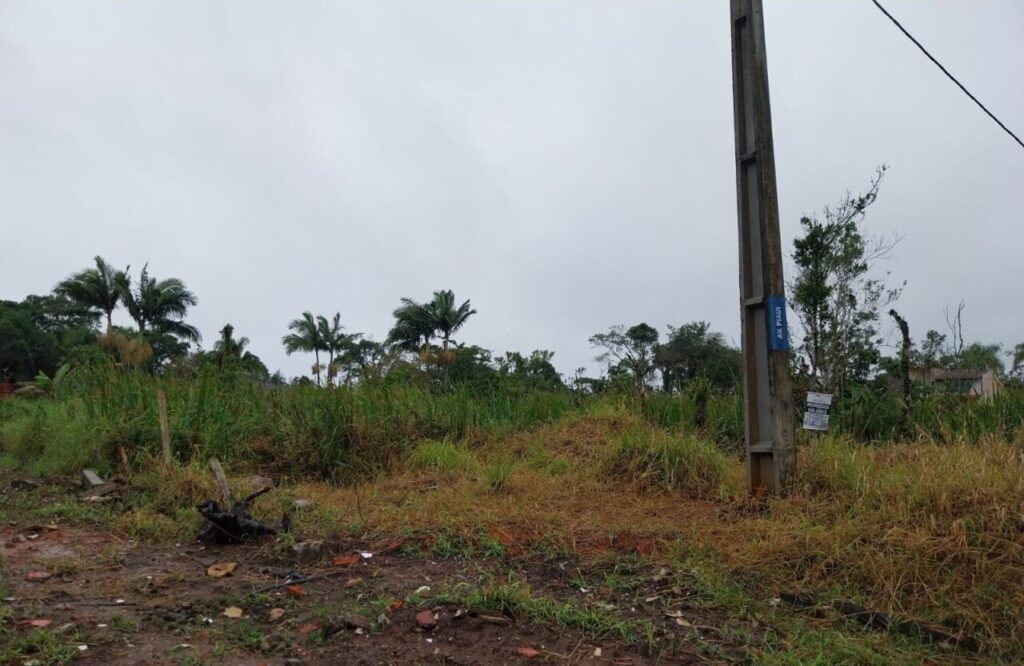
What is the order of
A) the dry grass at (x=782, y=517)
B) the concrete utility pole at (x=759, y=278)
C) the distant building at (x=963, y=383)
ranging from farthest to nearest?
the distant building at (x=963, y=383), the concrete utility pole at (x=759, y=278), the dry grass at (x=782, y=517)

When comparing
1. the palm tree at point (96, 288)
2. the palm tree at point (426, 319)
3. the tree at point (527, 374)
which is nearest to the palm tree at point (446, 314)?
the palm tree at point (426, 319)

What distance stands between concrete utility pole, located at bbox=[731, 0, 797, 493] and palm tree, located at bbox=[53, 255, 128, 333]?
121 feet

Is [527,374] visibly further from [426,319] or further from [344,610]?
[426,319]

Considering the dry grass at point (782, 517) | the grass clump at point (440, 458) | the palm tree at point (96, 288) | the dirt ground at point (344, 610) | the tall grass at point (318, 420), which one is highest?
the palm tree at point (96, 288)

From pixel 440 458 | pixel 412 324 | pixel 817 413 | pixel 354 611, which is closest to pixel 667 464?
pixel 817 413

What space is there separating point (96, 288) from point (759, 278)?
38228mm

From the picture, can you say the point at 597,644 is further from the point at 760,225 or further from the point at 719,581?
the point at 760,225

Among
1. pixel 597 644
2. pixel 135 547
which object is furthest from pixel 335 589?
pixel 135 547

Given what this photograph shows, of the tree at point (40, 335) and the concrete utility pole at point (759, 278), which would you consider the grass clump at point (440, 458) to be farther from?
the tree at point (40, 335)

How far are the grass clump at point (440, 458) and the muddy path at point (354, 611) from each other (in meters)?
2.83

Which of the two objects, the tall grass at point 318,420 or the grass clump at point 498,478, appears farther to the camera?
the tall grass at point 318,420

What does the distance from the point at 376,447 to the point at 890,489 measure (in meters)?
4.88

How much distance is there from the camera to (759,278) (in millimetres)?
5555

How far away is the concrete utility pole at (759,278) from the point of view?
5.31 metres
